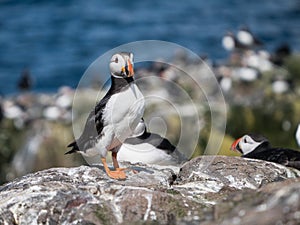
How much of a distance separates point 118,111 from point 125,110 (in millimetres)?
75

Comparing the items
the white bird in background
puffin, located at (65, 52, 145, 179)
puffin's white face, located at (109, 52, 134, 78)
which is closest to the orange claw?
puffin, located at (65, 52, 145, 179)

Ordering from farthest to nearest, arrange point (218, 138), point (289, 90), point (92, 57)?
point (92, 57) → point (289, 90) → point (218, 138)

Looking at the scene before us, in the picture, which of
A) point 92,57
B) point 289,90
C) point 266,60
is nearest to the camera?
point 289,90

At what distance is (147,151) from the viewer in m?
10.3

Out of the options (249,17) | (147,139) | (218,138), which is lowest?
(249,17)

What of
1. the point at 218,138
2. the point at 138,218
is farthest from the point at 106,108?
the point at 218,138

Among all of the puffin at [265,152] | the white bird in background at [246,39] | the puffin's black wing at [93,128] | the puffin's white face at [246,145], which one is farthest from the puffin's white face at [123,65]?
the white bird in background at [246,39]

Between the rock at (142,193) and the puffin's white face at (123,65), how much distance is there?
3.20ft

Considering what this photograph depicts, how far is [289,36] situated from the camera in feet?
141

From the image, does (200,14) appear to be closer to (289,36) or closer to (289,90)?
(289,36)

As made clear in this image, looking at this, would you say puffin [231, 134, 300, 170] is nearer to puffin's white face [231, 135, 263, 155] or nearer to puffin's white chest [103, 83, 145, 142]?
puffin's white face [231, 135, 263, 155]

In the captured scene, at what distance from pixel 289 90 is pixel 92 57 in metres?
21.2

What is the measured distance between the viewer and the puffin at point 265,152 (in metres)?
8.98

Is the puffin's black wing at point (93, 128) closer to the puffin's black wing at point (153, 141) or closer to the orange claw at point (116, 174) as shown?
the orange claw at point (116, 174)
